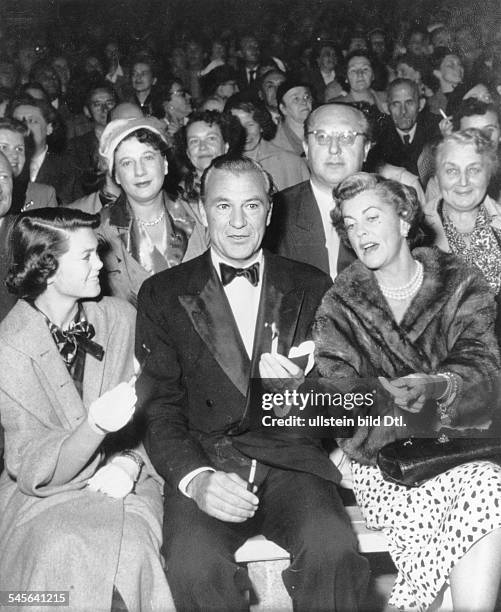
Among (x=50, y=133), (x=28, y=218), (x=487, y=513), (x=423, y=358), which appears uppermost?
(x=50, y=133)

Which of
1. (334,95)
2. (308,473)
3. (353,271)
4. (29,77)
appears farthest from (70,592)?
(29,77)

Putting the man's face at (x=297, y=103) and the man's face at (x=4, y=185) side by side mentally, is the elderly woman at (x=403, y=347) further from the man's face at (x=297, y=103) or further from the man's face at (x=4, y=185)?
the man's face at (x=297, y=103)

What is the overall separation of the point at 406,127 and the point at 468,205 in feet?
6.70

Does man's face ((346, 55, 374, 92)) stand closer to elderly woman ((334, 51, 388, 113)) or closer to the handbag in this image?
elderly woman ((334, 51, 388, 113))

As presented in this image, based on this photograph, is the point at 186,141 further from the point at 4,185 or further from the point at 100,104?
the point at 100,104

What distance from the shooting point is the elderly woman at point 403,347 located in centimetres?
260

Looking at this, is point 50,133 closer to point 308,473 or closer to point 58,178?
point 58,178

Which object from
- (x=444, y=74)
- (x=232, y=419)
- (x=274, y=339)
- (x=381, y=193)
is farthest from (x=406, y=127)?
(x=232, y=419)

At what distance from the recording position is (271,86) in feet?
21.6

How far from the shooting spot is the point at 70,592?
7.83ft

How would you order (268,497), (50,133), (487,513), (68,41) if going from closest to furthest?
(487,513), (268,497), (50,133), (68,41)

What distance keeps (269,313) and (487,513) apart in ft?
3.51

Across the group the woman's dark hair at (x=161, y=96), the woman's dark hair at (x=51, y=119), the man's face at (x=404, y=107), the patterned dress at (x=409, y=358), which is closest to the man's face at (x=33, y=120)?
the woman's dark hair at (x=51, y=119)

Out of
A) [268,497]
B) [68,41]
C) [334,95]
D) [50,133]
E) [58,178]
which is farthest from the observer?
[68,41]
